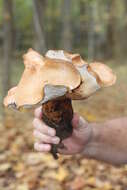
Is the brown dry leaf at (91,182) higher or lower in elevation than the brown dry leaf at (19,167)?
lower

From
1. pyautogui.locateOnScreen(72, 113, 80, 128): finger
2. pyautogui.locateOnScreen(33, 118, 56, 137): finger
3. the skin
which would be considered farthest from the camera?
the skin

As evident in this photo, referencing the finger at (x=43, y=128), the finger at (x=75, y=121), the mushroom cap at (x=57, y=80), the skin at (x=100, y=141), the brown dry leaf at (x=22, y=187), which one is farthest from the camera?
the brown dry leaf at (x=22, y=187)

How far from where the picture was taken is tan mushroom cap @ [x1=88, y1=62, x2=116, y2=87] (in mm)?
1510

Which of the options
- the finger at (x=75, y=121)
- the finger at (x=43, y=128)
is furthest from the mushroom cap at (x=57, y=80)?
the finger at (x=75, y=121)

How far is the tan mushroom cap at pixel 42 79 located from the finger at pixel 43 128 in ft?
0.96

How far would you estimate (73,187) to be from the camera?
3.45 m

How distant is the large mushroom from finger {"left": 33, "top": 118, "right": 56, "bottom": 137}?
0.42 feet

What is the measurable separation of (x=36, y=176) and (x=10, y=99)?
2.18 metres

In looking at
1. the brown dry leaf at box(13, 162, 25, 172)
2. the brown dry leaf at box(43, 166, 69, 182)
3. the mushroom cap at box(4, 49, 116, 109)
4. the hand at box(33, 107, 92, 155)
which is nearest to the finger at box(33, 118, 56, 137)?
the hand at box(33, 107, 92, 155)

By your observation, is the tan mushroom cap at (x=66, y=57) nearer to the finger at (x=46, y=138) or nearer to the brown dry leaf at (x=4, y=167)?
the finger at (x=46, y=138)

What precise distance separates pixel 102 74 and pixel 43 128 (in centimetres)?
43

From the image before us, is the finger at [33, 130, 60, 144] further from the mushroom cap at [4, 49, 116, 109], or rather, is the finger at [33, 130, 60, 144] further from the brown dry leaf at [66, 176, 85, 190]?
the brown dry leaf at [66, 176, 85, 190]

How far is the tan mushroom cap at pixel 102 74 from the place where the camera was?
1510 millimetres

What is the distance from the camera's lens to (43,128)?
1.83 meters
